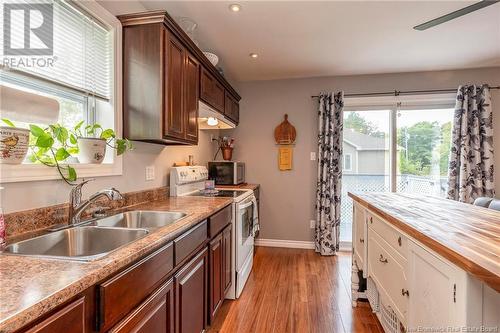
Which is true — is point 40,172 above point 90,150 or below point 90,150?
below

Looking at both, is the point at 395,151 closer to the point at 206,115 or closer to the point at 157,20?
the point at 206,115

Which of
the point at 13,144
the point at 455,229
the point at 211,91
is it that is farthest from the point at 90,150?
the point at 455,229

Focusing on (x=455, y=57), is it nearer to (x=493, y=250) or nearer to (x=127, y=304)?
(x=493, y=250)

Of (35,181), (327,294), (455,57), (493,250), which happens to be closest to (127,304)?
(35,181)

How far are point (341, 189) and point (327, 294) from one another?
1.64 metres

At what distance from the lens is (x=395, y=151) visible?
3684mm

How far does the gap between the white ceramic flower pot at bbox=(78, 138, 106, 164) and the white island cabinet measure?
5.30 ft

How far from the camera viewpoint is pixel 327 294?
8.09 ft

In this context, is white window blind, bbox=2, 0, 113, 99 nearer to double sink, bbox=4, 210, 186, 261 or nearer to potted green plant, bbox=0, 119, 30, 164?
potted green plant, bbox=0, 119, 30, 164

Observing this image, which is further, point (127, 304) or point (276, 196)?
point (276, 196)

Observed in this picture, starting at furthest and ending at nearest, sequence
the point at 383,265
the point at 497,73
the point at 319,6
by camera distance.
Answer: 1. the point at 497,73
2. the point at 319,6
3. the point at 383,265

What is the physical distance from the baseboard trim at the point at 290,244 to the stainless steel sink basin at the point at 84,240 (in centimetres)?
284

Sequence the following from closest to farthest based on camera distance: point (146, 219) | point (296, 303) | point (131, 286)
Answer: point (131, 286)
point (146, 219)
point (296, 303)

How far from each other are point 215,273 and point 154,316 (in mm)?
802
